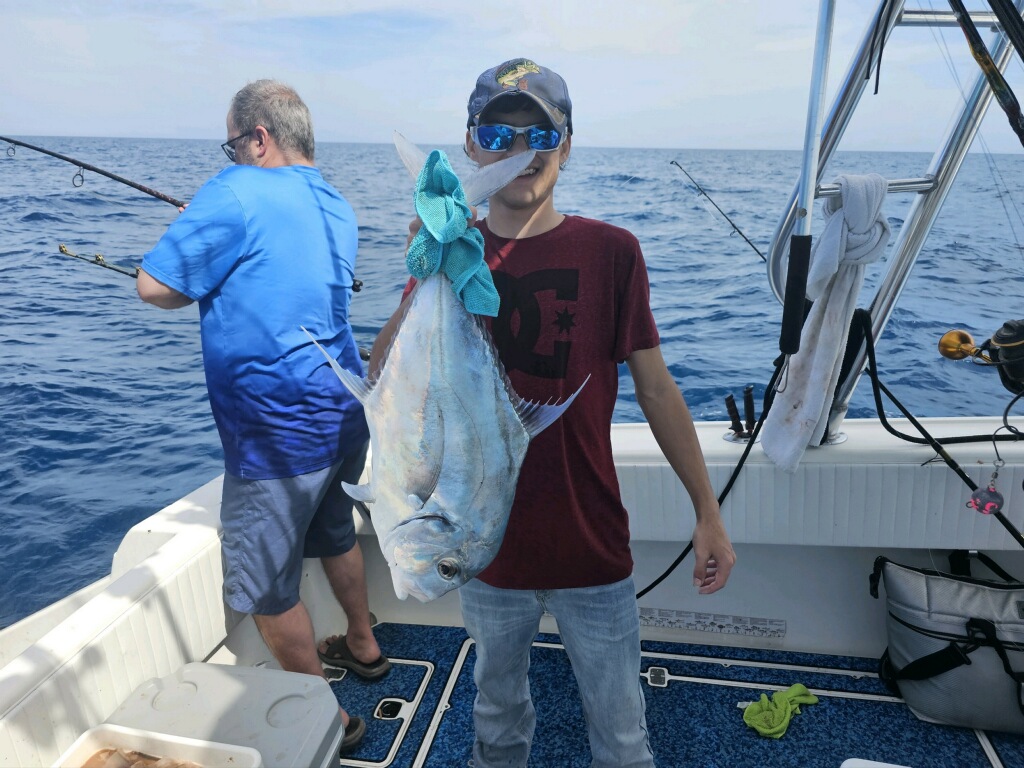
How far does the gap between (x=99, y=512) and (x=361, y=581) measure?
3424mm

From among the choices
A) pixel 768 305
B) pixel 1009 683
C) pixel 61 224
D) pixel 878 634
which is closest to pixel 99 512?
pixel 878 634

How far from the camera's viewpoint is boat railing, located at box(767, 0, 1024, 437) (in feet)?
5.32

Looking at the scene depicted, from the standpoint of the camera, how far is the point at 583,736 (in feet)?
7.30

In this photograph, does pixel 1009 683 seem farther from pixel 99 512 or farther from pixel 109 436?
pixel 109 436

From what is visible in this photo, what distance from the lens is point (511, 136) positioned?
4.22 feet

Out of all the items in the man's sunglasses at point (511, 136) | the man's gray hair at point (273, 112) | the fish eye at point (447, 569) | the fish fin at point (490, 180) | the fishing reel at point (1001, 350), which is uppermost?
the man's gray hair at point (273, 112)

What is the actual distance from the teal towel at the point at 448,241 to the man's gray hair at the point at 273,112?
4.29 feet

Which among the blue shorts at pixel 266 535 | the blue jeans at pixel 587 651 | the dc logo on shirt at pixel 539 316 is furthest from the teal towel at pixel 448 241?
the blue shorts at pixel 266 535

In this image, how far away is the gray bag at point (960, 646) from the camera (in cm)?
201

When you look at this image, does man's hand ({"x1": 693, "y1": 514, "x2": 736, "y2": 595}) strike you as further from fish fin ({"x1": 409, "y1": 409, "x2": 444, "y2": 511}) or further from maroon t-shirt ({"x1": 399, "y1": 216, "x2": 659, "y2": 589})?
fish fin ({"x1": 409, "y1": 409, "x2": 444, "y2": 511})

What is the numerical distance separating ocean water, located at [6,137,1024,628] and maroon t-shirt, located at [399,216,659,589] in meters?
0.95

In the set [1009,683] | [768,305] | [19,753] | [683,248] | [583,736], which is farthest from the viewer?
[683,248]

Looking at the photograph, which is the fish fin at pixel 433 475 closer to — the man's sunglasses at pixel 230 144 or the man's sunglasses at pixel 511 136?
the man's sunglasses at pixel 511 136

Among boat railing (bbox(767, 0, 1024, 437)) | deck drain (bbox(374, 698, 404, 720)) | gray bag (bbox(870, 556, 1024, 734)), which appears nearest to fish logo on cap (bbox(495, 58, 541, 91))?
boat railing (bbox(767, 0, 1024, 437))
